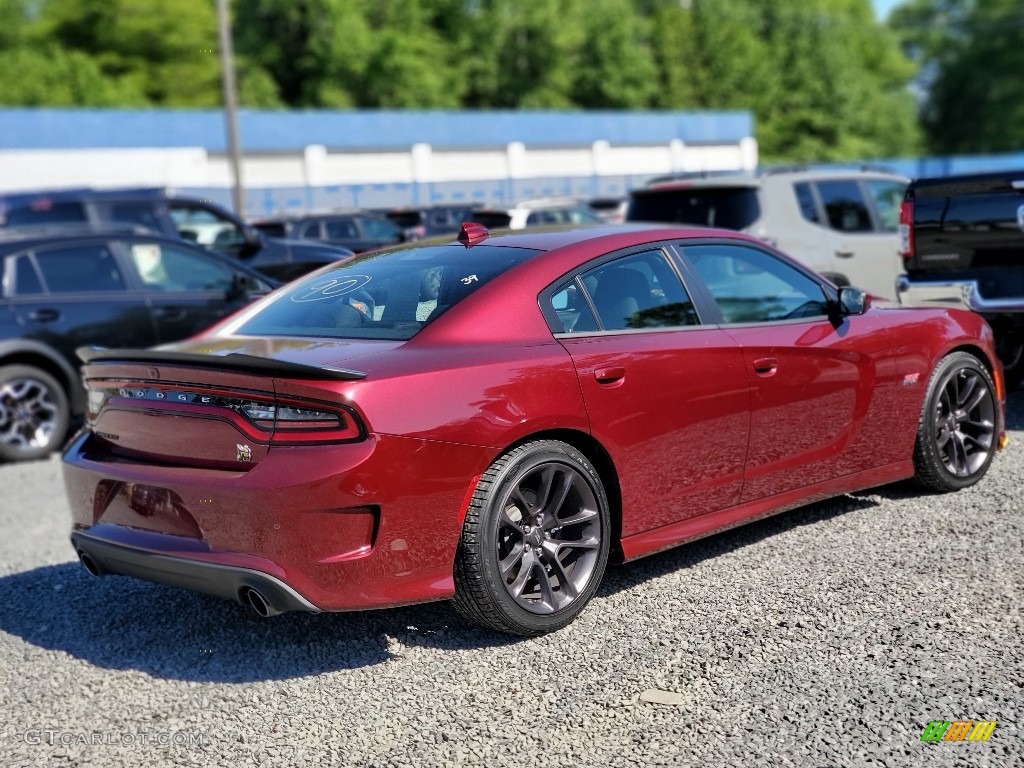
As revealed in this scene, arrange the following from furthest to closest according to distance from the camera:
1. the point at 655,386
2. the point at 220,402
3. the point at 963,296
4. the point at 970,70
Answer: the point at 970,70
the point at 963,296
the point at 655,386
the point at 220,402

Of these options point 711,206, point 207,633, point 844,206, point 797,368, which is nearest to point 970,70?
point 844,206

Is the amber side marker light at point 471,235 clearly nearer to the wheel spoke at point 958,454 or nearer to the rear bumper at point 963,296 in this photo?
the wheel spoke at point 958,454

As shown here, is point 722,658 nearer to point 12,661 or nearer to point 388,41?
point 12,661

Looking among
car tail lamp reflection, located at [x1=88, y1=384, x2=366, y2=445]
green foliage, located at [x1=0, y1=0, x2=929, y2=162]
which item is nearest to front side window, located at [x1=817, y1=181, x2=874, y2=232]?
car tail lamp reflection, located at [x1=88, y1=384, x2=366, y2=445]

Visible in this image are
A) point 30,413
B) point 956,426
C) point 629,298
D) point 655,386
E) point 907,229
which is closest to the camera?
point 655,386

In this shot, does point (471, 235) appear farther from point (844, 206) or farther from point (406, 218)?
point (406, 218)

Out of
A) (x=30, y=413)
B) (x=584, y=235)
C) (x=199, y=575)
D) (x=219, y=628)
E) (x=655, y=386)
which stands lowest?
(x=30, y=413)

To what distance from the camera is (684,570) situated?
17.2ft

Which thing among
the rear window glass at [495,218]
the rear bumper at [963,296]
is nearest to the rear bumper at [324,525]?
the rear bumper at [963,296]

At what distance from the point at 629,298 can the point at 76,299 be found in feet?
19.7

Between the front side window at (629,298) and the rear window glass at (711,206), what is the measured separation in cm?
563

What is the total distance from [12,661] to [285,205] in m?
31.4

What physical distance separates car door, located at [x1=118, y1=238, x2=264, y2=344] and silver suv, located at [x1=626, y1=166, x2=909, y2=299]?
3746 millimetres

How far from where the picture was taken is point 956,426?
6.23 metres
